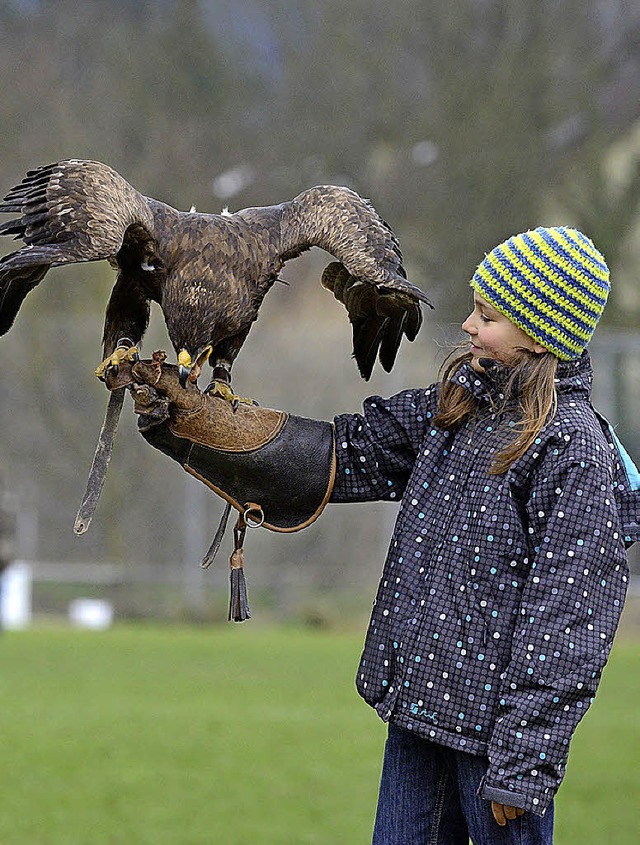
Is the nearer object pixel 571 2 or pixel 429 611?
pixel 429 611

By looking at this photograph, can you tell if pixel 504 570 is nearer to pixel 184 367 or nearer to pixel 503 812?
pixel 503 812

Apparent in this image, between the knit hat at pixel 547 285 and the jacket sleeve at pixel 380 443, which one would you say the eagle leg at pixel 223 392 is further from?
the knit hat at pixel 547 285

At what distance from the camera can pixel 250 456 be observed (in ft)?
11.3

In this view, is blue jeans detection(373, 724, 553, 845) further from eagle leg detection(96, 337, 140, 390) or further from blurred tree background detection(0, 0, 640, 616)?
blurred tree background detection(0, 0, 640, 616)

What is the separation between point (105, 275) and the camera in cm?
2258

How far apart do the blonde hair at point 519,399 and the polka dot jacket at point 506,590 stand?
0.02 m

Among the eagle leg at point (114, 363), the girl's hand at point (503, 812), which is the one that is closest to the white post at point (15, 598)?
the eagle leg at point (114, 363)

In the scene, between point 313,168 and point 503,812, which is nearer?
point 503,812

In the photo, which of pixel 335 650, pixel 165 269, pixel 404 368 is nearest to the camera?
pixel 165 269

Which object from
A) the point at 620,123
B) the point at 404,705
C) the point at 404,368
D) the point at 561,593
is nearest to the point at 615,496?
the point at 561,593

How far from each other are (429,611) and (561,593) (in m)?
0.30

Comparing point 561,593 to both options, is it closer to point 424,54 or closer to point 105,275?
point 105,275

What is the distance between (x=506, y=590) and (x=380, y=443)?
51cm

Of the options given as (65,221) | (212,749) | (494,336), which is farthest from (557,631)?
(212,749)
